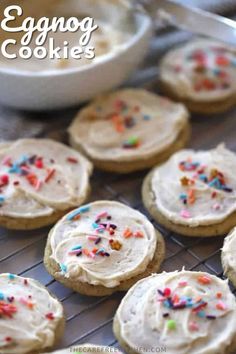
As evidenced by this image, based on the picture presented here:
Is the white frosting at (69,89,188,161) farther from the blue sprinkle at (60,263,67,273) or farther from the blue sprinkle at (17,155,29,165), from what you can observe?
the blue sprinkle at (60,263,67,273)

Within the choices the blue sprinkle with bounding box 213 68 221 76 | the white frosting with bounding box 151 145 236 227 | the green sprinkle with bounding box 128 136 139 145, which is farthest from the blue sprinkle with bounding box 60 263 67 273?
the blue sprinkle with bounding box 213 68 221 76

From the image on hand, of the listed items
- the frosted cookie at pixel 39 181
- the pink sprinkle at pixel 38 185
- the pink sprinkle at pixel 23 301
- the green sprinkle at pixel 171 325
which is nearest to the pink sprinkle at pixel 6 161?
the frosted cookie at pixel 39 181

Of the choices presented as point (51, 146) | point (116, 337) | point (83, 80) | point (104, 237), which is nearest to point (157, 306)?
point (116, 337)

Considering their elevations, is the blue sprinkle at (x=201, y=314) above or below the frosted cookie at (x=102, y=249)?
above

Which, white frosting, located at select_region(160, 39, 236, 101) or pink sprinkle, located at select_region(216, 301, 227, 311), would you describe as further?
white frosting, located at select_region(160, 39, 236, 101)

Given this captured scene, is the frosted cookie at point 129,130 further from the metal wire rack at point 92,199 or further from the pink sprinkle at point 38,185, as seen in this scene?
the pink sprinkle at point 38,185

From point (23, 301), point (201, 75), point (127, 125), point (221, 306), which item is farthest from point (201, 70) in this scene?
point (23, 301)
